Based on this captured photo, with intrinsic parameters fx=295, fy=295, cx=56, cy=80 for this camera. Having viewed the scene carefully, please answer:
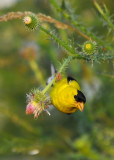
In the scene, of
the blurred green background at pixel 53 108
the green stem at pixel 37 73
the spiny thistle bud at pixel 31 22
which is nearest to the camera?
the spiny thistle bud at pixel 31 22

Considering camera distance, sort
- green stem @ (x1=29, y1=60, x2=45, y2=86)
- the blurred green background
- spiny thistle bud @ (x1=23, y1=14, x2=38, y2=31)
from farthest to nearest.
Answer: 1. green stem @ (x1=29, y1=60, x2=45, y2=86)
2. the blurred green background
3. spiny thistle bud @ (x1=23, y1=14, x2=38, y2=31)

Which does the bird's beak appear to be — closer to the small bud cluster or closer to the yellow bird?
the yellow bird

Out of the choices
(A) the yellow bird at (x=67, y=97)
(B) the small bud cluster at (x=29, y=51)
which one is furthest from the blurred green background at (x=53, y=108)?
(A) the yellow bird at (x=67, y=97)

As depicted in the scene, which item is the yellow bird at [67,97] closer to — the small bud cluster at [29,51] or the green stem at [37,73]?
the green stem at [37,73]

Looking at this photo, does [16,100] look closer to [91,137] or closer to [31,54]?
[31,54]

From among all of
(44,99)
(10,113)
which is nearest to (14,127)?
(10,113)

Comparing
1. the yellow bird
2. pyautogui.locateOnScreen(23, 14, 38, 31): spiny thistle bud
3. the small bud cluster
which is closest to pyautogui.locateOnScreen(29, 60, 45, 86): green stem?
the small bud cluster

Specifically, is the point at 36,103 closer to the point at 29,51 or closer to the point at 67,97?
the point at 67,97

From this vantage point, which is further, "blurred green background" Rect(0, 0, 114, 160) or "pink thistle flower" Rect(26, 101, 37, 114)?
"blurred green background" Rect(0, 0, 114, 160)
